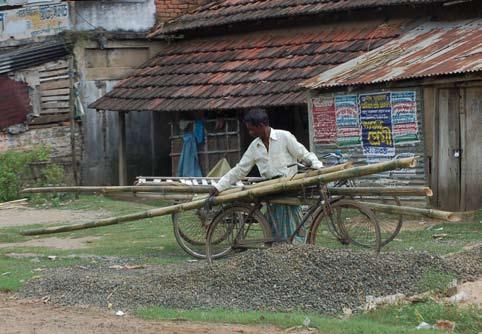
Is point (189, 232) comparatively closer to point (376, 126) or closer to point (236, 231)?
point (236, 231)

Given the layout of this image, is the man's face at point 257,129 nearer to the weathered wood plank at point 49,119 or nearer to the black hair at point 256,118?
the black hair at point 256,118

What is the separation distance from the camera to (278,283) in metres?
9.11

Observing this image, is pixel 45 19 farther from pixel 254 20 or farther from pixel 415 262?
pixel 415 262

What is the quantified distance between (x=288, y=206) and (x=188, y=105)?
395 inches

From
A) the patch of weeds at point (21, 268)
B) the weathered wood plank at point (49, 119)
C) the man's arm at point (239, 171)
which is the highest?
the weathered wood plank at point (49, 119)

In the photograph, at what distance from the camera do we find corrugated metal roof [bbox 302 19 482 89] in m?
15.7

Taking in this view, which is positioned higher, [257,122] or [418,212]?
[257,122]

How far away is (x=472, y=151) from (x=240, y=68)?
6.59 m

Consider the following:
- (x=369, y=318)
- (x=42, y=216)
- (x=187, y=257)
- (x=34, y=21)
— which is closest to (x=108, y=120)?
(x=34, y=21)

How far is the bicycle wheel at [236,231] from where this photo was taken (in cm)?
1110

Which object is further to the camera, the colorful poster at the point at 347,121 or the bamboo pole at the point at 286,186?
the colorful poster at the point at 347,121

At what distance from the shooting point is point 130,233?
51.4 feet

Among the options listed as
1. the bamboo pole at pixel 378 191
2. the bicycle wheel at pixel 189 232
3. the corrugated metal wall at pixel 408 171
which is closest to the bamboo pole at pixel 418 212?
the bamboo pole at pixel 378 191

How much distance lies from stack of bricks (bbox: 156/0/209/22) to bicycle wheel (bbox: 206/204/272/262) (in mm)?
13779
